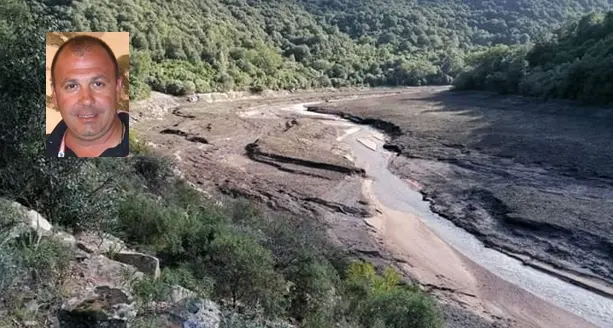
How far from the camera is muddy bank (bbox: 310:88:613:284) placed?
23.0m

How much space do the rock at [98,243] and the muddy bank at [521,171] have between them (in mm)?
16666

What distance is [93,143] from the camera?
6918mm

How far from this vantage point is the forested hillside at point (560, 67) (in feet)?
176

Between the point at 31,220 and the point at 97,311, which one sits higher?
the point at 31,220

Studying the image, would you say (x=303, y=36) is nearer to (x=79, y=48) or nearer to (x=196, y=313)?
(x=196, y=313)

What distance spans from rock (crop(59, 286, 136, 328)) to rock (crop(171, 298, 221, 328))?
3.98 ft

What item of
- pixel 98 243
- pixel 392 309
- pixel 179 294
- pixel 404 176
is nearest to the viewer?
pixel 179 294

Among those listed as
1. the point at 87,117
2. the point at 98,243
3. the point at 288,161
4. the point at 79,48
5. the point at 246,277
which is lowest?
the point at 288,161

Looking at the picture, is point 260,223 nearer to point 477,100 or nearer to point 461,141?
point 461,141

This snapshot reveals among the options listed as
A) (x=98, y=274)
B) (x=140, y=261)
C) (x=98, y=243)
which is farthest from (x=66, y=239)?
(x=140, y=261)

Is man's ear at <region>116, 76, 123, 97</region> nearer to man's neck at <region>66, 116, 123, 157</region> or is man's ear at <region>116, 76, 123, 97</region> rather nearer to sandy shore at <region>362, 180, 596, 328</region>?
man's neck at <region>66, 116, 123, 157</region>

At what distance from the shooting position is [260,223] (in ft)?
54.3

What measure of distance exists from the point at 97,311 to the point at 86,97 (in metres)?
2.53

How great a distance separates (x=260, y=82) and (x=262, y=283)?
7276 cm
